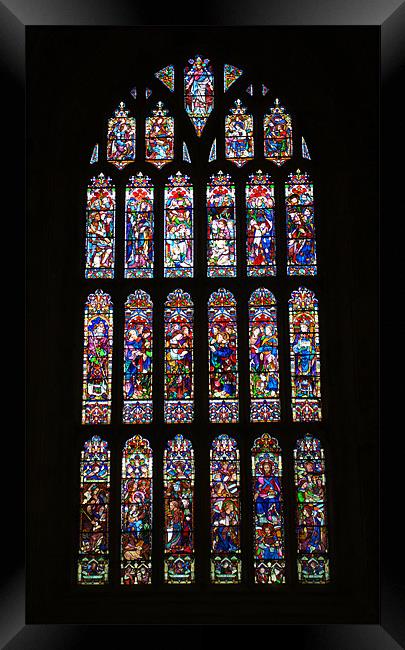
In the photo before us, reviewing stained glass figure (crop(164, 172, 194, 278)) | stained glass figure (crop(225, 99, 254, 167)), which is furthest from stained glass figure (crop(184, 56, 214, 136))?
stained glass figure (crop(164, 172, 194, 278))

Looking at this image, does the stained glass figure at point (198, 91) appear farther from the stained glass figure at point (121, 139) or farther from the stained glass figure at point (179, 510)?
the stained glass figure at point (179, 510)

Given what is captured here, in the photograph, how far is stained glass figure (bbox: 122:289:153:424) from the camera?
6.64 m

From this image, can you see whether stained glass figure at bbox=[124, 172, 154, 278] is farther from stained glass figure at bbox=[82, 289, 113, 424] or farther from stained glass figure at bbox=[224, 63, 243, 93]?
stained glass figure at bbox=[224, 63, 243, 93]

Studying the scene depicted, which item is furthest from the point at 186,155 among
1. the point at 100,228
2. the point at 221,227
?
the point at 100,228

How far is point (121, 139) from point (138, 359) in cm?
215

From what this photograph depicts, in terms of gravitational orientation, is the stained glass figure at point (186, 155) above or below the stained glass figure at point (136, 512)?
above

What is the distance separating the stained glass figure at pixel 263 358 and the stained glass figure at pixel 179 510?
2.31 feet

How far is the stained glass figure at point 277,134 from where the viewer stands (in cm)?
711

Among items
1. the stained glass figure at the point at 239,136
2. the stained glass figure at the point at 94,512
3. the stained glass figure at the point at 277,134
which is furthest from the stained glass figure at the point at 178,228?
the stained glass figure at the point at 94,512

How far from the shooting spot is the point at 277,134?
23.5 feet

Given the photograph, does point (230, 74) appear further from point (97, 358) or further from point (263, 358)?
point (97, 358)

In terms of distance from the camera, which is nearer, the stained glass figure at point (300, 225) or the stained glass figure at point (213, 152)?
the stained glass figure at point (300, 225)
